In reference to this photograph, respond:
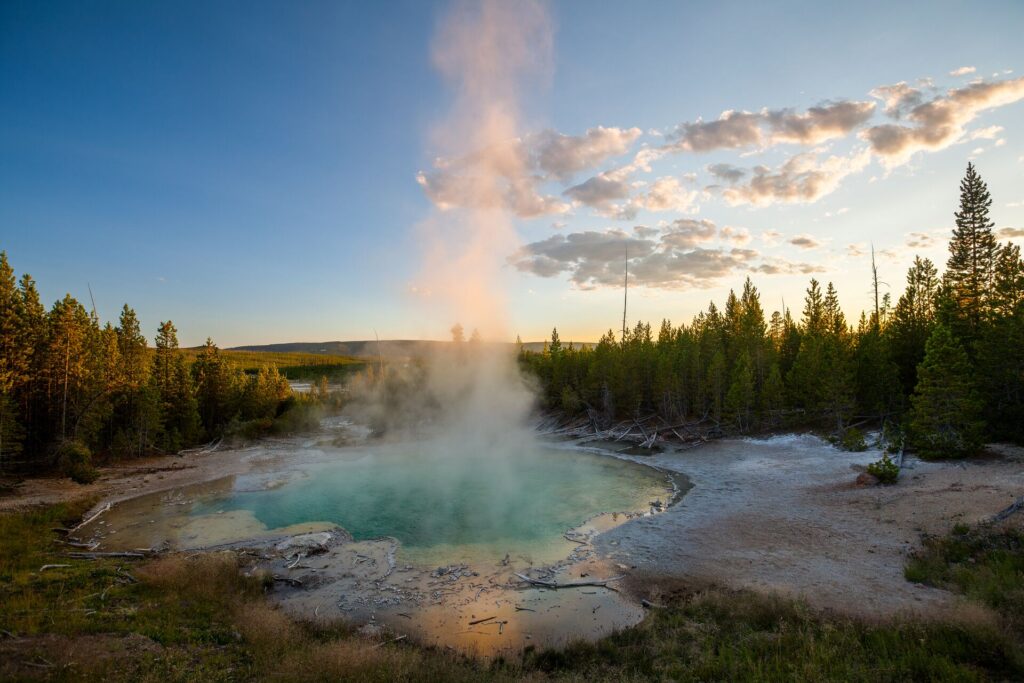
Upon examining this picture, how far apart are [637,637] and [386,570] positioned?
29.9 feet

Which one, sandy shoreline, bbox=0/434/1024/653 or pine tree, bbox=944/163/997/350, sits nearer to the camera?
sandy shoreline, bbox=0/434/1024/653

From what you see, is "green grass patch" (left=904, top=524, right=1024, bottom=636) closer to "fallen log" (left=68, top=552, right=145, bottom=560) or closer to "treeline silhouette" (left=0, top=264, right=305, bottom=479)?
"fallen log" (left=68, top=552, right=145, bottom=560)

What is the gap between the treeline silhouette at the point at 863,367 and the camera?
79.8 ft

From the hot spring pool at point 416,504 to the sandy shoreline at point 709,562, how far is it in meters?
2.01

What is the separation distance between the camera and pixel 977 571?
1157 cm

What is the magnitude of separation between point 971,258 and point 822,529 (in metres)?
32.9

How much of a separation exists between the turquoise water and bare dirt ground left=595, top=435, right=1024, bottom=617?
3.55 m

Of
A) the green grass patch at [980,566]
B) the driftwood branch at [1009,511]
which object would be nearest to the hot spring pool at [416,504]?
the green grass patch at [980,566]

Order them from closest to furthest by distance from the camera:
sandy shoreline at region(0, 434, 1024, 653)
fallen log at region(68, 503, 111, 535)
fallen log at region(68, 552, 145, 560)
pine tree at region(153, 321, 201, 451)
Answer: sandy shoreline at region(0, 434, 1024, 653) → fallen log at region(68, 552, 145, 560) → fallen log at region(68, 503, 111, 535) → pine tree at region(153, 321, 201, 451)

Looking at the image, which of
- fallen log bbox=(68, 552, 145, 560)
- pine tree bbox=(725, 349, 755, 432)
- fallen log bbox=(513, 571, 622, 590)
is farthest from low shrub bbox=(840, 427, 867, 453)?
fallen log bbox=(68, 552, 145, 560)

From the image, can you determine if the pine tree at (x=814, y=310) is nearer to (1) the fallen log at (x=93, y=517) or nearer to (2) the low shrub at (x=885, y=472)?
(2) the low shrub at (x=885, y=472)

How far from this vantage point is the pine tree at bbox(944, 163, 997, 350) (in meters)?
32.9

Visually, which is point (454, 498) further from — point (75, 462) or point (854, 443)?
point (75, 462)

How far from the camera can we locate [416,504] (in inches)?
953
